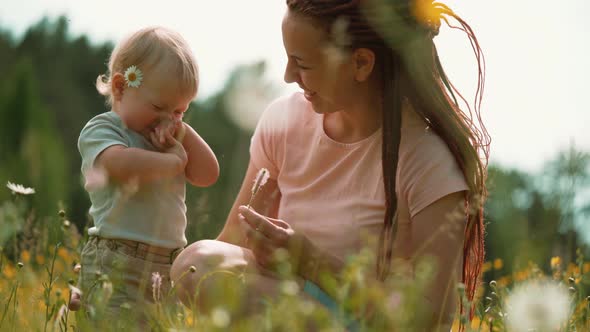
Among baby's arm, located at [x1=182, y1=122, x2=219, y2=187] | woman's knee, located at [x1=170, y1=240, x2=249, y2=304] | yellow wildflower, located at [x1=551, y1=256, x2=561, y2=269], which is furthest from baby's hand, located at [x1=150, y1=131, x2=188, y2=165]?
yellow wildflower, located at [x1=551, y1=256, x2=561, y2=269]

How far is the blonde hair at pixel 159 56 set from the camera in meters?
2.52

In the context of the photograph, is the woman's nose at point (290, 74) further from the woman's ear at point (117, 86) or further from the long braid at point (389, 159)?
the woman's ear at point (117, 86)

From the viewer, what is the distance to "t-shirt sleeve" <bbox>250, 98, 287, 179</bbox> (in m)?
3.01

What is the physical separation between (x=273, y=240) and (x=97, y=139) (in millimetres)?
699

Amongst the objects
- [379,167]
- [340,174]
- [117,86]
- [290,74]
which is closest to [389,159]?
[379,167]

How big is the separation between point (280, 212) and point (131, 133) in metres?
0.71

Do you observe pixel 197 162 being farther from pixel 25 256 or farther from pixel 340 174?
pixel 25 256

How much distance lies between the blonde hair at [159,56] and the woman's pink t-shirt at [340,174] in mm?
547

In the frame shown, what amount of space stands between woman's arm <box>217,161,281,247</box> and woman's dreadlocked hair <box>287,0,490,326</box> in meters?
0.66

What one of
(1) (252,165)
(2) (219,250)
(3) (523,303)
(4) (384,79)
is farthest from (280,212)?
(3) (523,303)

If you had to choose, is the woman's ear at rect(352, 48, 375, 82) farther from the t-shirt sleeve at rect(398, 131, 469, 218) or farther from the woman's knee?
the woman's knee

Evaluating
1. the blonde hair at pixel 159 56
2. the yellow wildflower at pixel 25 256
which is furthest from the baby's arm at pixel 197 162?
the yellow wildflower at pixel 25 256

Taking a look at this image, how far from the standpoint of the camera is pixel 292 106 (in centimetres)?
305

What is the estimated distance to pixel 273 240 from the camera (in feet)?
7.70
